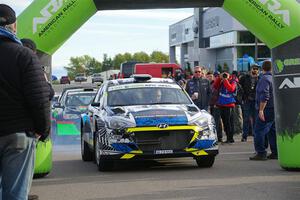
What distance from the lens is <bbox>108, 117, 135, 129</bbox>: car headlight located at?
392 inches

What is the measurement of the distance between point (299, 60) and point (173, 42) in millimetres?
73326

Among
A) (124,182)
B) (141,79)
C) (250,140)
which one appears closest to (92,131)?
(141,79)

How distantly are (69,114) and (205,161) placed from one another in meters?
7.17

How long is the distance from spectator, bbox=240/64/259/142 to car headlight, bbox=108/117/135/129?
6527 millimetres

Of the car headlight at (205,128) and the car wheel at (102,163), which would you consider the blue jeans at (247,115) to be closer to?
the car headlight at (205,128)

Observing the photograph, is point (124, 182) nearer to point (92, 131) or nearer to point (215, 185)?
point (215, 185)

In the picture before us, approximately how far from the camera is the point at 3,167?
15.4 ft

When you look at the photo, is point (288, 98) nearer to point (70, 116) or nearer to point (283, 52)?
point (283, 52)

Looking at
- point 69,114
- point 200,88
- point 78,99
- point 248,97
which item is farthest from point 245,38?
point 200,88

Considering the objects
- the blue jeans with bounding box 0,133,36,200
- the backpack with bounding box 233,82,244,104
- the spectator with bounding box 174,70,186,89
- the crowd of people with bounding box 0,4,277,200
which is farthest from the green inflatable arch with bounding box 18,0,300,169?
the spectator with bounding box 174,70,186,89

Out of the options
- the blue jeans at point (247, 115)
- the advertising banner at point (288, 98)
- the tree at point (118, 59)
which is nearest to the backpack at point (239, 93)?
the blue jeans at point (247, 115)

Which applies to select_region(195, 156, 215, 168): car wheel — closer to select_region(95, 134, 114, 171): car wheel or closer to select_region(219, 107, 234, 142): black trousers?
select_region(95, 134, 114, 171): car wheel

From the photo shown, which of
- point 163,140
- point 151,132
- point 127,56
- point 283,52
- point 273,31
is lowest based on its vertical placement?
point 163,140

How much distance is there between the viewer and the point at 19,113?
4645 mm
